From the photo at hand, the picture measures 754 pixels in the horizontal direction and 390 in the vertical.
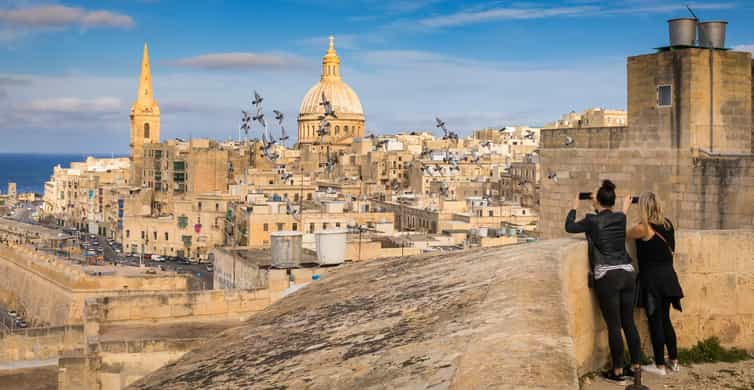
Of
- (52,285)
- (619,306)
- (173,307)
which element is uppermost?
(619,306)

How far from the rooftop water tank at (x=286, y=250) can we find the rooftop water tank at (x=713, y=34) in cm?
Answer: 586

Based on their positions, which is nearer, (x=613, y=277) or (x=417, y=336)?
(x=417, y=336)

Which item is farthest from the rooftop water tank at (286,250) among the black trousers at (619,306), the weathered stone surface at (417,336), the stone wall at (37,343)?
the black trousers at (619,306)

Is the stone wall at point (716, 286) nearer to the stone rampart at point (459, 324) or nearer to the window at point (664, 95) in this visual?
the stone rampart at point (459, 324)

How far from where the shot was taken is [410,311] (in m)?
5.31

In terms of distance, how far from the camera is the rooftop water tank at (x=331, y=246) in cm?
1300

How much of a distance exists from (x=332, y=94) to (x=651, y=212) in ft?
400

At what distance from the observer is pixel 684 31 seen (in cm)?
1038

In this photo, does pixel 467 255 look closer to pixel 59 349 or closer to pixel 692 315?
pixel 692 315

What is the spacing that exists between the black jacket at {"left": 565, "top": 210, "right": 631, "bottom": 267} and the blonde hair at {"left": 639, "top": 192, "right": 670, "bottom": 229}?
0.79 ft

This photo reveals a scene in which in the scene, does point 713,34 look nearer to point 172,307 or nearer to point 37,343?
point 172,307

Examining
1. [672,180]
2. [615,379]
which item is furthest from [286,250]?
[615,379]

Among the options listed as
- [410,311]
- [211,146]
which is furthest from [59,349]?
[211,146]

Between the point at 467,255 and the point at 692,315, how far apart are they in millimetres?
1563
